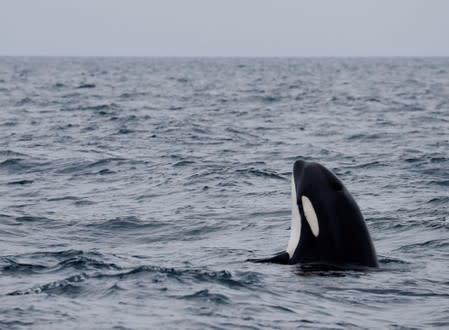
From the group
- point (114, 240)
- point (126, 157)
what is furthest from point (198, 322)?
point (126, 157)

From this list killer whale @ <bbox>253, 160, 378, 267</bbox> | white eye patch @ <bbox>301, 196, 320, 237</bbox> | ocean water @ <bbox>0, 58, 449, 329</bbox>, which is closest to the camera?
ocean water @ <bbox>0, 58, 449, 329</bbox>

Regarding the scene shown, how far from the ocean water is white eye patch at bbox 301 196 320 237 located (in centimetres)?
48

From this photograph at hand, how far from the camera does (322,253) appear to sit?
1053cm

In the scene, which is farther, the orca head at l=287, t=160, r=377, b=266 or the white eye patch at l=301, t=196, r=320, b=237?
the white eye patch at l=301, t=196, r=320, b=237

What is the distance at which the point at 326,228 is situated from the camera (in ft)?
34.4

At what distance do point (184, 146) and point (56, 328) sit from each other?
17.0 meters

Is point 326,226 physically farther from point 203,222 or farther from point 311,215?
point 203,222

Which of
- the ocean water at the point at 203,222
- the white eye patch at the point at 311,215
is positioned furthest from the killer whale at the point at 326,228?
the ocean water at the point at 203,222

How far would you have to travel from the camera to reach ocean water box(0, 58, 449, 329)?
928 centimetres

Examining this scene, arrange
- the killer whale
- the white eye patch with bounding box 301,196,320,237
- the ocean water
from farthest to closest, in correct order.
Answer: the white eye patch with bounding box 301,196,320,237 < the killer whale < the ocean water

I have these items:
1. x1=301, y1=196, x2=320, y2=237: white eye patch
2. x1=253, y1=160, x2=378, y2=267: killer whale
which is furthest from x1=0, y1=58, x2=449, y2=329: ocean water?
x1=301, y1=196, x2=320, y2=237: white eye patch

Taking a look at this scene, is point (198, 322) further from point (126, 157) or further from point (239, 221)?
point (126, 157)

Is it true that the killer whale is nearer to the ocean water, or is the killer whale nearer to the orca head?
Result: the orca head

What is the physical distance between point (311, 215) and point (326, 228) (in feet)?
0.79
